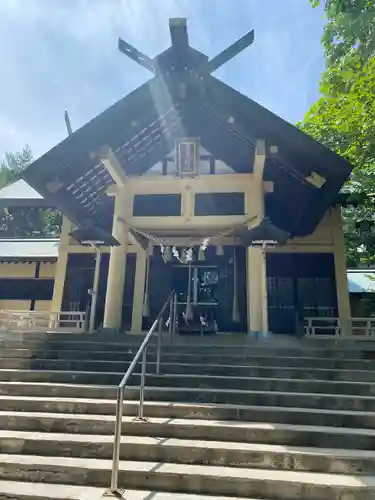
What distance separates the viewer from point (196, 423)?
3.65 m

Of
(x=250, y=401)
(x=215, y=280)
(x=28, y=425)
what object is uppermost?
(x=215, y=280)

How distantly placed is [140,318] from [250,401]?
5.18 metres

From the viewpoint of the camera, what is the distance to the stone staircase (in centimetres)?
290

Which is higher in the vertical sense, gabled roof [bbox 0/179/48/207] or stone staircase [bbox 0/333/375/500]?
gabled roof [bbox 0/179/48/207]

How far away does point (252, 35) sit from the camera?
21.2 feet

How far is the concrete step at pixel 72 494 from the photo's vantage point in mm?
2752

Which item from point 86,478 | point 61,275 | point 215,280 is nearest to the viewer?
point 86,478

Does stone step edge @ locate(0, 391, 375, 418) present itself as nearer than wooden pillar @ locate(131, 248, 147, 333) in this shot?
Yes

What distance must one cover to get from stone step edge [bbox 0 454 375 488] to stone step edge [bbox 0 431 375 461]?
142 mm

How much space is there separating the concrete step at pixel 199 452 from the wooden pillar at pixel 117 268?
3.76 metres

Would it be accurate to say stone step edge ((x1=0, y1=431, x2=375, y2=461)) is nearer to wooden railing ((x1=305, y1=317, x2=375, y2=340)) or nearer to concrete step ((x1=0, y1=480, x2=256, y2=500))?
concrete step ((x1=0, y1=480, x2=256, y2=500))

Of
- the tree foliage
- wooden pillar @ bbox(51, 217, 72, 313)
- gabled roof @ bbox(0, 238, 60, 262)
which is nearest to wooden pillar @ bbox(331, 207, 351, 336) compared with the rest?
the tree foliage

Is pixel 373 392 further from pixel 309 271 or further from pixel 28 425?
pixel 309 271

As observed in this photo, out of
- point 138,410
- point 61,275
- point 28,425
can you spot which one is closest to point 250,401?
point 138,410
